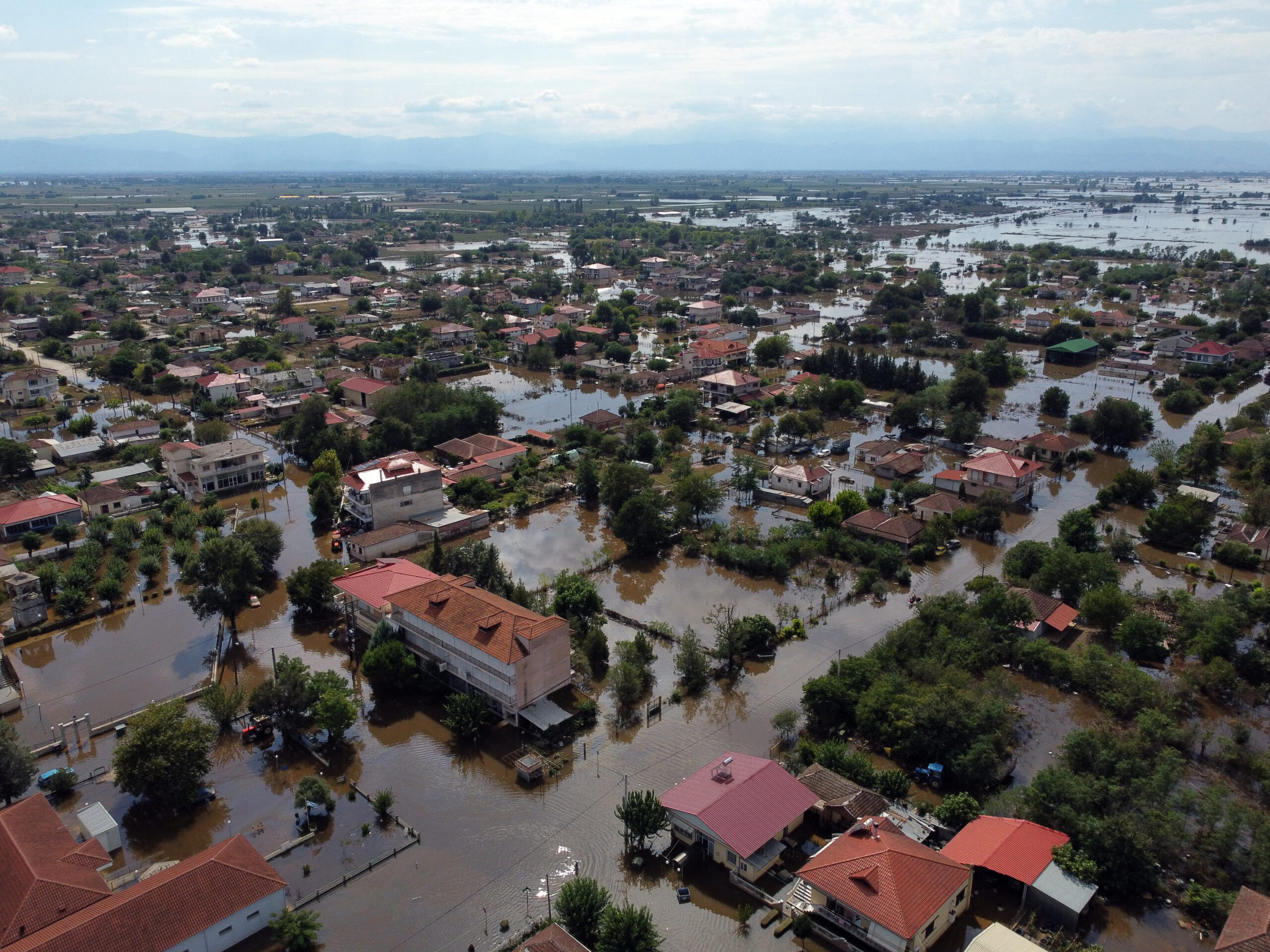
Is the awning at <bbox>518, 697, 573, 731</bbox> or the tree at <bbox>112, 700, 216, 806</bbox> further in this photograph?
the awning at <bbox>518, 697, 573, 731</bbox>

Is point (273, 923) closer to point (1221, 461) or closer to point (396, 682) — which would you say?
point (396, 682)

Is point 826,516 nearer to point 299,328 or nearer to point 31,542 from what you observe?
point 31,542

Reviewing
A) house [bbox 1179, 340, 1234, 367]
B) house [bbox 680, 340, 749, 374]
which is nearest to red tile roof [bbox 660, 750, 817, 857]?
house [bbox 680, 340, 749, 374]

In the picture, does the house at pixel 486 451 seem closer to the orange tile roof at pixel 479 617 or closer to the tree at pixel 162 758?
the orange tile roof at pixel 479 617

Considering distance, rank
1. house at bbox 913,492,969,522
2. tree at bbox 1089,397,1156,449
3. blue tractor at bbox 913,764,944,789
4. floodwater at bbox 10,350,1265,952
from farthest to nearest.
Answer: tree at bbox 1089,397,1156,449 < house at bbox 913,492,969,522 < blue tractor at bbox 913,764,944,789 < floodwater at bbox 10,350,1265,952

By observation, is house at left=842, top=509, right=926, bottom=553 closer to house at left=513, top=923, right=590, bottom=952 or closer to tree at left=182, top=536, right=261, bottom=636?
house at left=513, top=923, right=590, bottom=952

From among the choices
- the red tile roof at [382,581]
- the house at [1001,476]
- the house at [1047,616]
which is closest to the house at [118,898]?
the red tile roof at [382,581]
